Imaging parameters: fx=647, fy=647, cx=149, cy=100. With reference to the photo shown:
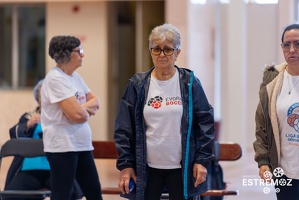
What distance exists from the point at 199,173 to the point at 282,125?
1.99ft

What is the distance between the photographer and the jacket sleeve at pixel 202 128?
4020 mm

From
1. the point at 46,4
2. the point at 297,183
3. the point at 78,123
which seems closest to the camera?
the point at 297,183

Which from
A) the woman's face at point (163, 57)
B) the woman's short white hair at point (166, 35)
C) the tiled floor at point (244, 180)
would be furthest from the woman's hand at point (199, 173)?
the tiled floor at point (244, 180)

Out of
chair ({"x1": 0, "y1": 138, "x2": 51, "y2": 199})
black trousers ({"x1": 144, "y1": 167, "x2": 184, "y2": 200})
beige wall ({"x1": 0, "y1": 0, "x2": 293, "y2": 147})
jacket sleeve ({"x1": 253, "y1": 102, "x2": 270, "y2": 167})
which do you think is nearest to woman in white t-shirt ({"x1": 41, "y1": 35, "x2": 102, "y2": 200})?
chair ({"x1": 0, "y1": 138, "x2": 51, "y2": 199})

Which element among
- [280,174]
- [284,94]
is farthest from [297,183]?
[284,94]

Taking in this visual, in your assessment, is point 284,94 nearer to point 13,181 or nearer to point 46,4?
point 13,181

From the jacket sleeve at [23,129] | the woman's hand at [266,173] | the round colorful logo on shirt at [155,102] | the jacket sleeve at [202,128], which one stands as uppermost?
the round colorful logo on shirt at [155,102]

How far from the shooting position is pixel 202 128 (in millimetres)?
4035

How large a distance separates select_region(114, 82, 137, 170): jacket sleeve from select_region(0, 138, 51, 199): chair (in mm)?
1874

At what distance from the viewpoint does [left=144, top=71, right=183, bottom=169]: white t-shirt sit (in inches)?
157

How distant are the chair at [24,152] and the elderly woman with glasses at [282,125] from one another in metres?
2.37

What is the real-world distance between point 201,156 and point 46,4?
386 inches

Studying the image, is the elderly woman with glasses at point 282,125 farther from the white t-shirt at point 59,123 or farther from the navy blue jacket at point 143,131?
the white t-shirt at point 59,123

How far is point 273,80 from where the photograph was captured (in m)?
4.16
